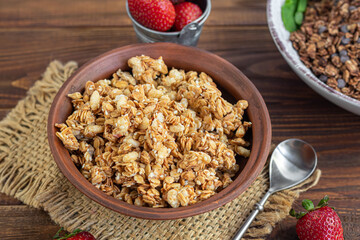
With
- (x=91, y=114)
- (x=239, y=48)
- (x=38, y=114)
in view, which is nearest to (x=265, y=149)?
(x=91, y=114)

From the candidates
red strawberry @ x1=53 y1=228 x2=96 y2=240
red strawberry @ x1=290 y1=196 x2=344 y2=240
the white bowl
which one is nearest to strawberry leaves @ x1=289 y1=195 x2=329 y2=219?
red strawberry @ x1=290 y1=196 x2=344 y2=240

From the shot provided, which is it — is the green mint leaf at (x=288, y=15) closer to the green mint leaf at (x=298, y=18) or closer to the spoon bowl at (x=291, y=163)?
the green mint leaf at (x=298, y=18)

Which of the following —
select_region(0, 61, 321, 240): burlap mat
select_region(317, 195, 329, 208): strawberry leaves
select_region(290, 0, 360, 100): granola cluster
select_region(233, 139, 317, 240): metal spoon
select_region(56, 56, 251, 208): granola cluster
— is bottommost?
select_region(0, 61, 321, 240): burlap mat

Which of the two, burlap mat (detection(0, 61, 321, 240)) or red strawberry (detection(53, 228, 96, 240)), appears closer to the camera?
red strawberry (detection(53, 228, 96, 240))

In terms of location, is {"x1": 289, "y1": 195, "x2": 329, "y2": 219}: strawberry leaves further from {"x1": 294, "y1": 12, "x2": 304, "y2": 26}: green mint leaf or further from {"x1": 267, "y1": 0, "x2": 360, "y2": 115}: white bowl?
{"x1": 294, "y1": 12, "x2": 304, "y2": 26}: green mint leaf

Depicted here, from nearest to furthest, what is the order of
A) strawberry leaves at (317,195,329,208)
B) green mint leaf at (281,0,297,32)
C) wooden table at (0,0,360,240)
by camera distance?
strawberry leaves at (317,195,329,208) < wooden table at (0,0,360,240) < green mint leaf at (281,0,297,32)

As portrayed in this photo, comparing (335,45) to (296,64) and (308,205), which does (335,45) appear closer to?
(296,64)

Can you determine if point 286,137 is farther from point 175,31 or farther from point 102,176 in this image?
point 102,176
